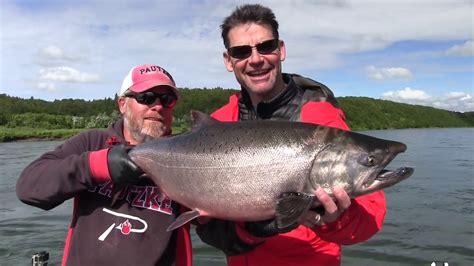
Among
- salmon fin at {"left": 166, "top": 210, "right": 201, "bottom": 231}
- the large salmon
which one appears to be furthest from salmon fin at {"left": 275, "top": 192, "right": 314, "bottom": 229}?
salmon fin at {"left": 166, "top": 210, "right": 201, "bottom": 231}

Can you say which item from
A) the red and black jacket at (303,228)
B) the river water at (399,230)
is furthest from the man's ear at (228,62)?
the river water at (399,230)

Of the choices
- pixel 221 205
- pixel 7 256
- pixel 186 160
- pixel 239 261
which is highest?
pixel 186 160

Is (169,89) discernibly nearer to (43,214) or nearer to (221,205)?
(221,205)

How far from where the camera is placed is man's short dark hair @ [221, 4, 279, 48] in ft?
12.2

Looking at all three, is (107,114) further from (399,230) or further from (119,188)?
(119,188)

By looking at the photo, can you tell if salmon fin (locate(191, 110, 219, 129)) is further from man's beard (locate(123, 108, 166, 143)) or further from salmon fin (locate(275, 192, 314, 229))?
salmon fin (locate(275, 192, 314, 229))

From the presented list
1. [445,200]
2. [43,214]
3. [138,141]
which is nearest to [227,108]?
[138,141]

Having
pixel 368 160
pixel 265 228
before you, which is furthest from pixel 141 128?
pixel 368 160

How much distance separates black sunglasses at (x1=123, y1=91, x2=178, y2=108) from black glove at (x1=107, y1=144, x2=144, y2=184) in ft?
1.73

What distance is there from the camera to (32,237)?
12.8 metres

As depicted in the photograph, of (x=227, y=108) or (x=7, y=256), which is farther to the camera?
(x=7, y=256)

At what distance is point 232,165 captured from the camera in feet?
10.4

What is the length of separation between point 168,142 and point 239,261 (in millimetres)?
1179

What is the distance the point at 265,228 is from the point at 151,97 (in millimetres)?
1481
